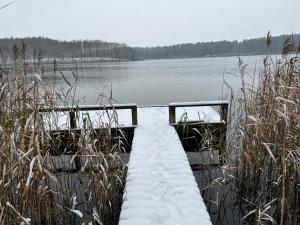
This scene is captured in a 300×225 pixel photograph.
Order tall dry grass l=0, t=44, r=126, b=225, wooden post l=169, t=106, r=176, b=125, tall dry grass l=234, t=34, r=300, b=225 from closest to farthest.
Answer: tall dry grass l=0, t=44, r=126, b=225 < tall dry grass l=234, t=34, r=300, b=225 < wooden post l=169, t=106, r=176, b=125

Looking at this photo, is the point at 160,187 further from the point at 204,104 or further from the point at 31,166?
the point at 204,104

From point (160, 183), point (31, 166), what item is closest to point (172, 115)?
point (160, 183)

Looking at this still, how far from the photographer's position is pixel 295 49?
3633 millimetres

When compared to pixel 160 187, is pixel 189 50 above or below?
above

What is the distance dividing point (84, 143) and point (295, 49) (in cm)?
240

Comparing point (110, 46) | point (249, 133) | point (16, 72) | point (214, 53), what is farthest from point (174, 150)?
point (110, 46)

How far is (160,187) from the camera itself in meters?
3.67

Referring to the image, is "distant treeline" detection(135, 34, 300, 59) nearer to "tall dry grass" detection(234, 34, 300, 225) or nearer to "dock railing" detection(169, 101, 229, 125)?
"dock railing" detection(169, 101, 229, 125)

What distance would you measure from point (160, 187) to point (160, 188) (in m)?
0.02

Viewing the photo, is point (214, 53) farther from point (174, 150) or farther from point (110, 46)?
point (174, 150)

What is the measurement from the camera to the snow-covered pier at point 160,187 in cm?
304

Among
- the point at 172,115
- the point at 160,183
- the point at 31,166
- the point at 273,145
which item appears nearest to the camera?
the point at 31,166

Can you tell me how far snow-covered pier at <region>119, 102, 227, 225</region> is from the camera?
3.04 m

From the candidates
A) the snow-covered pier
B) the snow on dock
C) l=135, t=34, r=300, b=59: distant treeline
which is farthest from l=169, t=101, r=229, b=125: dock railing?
l=135, t=34, r=300, b=59: distant treeline
